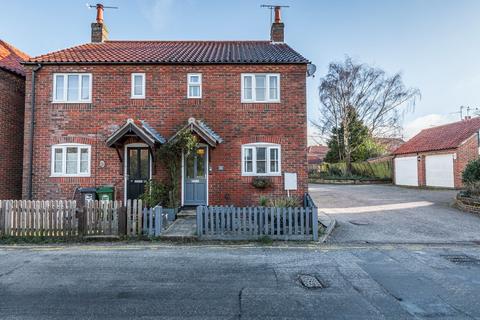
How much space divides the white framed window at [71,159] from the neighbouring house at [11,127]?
2.58 m

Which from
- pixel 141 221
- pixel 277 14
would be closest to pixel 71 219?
pixel 141 221

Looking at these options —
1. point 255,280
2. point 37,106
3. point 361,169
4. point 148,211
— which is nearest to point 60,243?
point 148,211

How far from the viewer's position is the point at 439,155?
73.8 ft

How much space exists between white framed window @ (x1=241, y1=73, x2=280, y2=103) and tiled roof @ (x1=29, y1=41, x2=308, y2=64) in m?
0.63

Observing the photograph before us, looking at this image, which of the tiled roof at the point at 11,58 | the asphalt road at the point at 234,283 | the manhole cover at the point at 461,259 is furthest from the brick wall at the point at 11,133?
the manhole cover at the point at 461,259

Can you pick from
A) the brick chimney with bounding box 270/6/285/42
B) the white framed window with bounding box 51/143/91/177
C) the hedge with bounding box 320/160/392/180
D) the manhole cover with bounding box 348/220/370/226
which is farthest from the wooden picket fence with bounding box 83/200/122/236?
the hedge with bounding box 320/160/392/180

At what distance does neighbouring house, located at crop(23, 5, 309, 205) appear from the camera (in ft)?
37.6

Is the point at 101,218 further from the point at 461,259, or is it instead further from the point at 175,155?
the point at 461,259

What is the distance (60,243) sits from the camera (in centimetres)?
769

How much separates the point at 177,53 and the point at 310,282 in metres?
12.0

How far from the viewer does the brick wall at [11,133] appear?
39.0ft

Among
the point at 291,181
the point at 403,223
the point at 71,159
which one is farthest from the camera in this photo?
the point at 71,159

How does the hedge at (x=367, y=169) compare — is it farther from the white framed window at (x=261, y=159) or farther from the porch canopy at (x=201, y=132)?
the porch canopy at (x=201, y=132)

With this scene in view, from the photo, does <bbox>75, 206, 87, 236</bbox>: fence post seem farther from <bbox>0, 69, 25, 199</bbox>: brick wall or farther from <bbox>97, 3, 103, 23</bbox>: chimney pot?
<bbox>97, 3, 103, 23</bbox>: chimney pot
